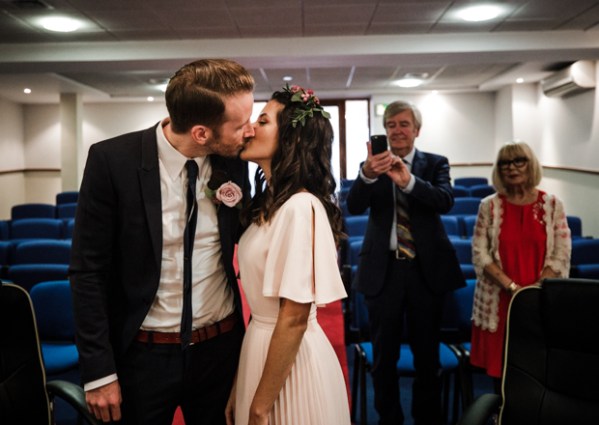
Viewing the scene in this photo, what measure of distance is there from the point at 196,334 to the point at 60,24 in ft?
18.4

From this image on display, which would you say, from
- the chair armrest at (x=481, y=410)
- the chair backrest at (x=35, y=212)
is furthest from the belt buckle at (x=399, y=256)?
the chair backrest at (x=35, y=212)

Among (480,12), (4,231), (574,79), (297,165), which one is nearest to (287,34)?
(480,12)

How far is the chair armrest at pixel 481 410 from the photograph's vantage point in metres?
1.69

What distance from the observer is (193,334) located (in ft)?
5.40

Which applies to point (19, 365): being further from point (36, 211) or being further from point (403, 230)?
point (36, 211)

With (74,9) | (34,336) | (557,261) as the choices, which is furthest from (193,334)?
(74,9)

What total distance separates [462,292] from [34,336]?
91.2 inches

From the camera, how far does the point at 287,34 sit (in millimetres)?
6746

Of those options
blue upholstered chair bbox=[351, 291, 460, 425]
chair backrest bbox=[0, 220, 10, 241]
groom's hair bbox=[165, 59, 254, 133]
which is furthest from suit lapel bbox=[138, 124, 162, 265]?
chair backrest bbox=[0, 220, 10, 241]

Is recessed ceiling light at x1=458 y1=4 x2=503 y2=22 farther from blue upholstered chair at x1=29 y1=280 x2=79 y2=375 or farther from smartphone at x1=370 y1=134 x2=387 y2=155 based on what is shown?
blue upholstered chair at x1=29 y1=280 x2=79 y2=375

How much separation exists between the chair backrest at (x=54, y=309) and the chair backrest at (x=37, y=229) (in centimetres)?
323

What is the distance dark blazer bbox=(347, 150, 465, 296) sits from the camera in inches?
105

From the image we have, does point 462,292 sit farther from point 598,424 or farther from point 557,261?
point 598,424

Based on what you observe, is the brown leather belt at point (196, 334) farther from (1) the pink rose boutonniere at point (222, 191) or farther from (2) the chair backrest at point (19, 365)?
(2) the chair backrest at point (19, 365)
